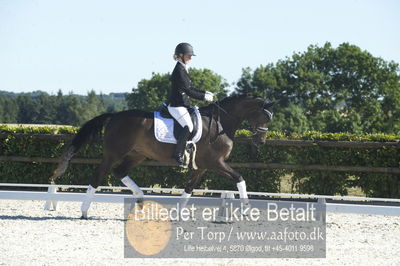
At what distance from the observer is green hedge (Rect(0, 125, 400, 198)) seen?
12172mm

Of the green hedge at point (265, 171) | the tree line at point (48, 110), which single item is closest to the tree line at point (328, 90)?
the green hedge at point (265, 171)

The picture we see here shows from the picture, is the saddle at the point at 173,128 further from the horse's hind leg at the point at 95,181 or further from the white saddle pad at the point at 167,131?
the horse's hind leg at the point at 95,181

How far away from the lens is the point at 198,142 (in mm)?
8195

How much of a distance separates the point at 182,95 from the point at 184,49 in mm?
677

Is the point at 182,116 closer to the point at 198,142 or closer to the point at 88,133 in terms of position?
the point at 198,142

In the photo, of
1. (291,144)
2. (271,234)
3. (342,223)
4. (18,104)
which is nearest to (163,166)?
(291,144)

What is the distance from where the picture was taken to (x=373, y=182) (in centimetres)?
1218

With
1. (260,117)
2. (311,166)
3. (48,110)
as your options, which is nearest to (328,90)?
(311,166)

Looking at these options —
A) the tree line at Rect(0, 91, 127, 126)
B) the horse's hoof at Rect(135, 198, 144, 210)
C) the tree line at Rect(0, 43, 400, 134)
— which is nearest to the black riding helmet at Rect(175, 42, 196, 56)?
the horse's hoof at Rect(135, 198, 144, 210)

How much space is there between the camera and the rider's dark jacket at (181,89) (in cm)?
801

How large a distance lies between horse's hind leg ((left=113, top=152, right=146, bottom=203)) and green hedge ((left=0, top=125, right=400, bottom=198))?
4092mm

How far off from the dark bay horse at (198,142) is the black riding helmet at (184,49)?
0.96 meters

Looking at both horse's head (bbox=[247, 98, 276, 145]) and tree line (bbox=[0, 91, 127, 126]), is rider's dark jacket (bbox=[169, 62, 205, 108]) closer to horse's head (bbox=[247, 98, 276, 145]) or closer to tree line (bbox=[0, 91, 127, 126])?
horse's head (bbox=[247, 98, 276, 145])

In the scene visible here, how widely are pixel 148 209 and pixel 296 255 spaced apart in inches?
130
